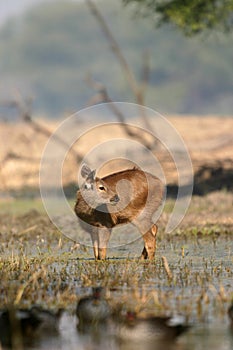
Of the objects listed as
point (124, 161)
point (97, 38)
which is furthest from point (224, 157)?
point (97, 38)

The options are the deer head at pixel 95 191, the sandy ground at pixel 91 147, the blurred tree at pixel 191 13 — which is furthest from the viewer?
the sandy ground at pixel 91 147

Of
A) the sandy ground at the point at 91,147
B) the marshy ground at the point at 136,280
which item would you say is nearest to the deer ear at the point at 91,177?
the marshy ground at the point at 136,280

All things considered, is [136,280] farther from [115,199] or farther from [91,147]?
[91,147]

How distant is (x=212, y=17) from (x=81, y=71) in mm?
103119

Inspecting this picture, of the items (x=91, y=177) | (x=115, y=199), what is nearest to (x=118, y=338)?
(x=115, y=199)

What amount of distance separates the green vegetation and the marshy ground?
81.1 meters

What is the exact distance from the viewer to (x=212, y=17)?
2308 cm

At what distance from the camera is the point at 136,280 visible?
10141mm

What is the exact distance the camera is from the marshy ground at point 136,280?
7.94 metres

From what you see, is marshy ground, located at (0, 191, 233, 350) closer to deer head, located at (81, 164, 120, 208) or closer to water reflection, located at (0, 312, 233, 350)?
water reflection, located at (0, 312, 233, 350)

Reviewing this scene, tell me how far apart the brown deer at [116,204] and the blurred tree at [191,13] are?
10.7 m

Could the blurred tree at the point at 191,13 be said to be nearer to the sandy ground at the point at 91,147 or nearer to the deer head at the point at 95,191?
the sandy ground at the point at 91,147

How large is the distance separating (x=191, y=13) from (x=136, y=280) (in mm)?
13776

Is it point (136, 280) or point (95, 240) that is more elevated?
point (95, 240)
